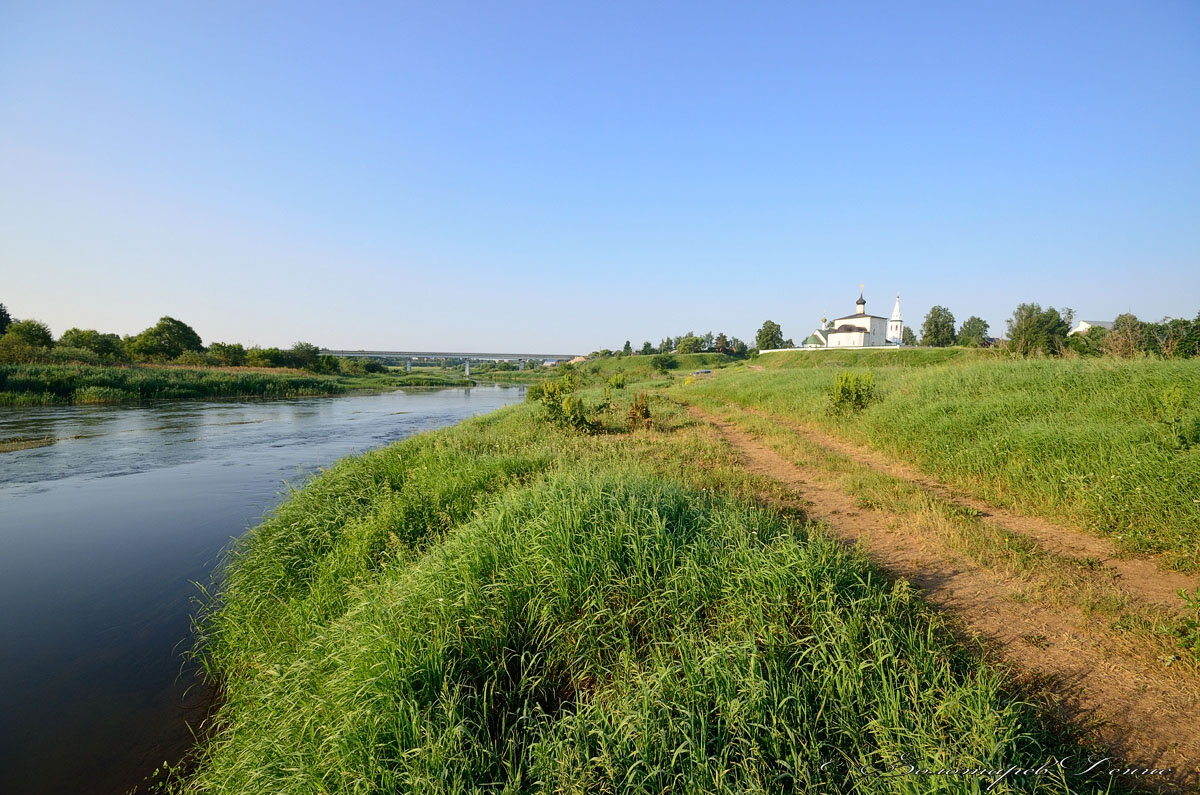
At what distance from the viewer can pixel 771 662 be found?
2867 mm

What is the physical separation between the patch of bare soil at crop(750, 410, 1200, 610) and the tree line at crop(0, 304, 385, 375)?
53.5 meters

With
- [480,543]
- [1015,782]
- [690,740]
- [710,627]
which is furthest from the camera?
[480,543]

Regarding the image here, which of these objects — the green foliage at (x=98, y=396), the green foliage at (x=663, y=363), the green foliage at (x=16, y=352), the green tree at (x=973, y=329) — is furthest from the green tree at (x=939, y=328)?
the green foliage at (x=16, y=352)

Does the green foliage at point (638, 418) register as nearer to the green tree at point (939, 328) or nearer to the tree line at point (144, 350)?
the tree line at point (144, 350)

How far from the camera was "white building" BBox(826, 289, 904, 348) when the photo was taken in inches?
2776

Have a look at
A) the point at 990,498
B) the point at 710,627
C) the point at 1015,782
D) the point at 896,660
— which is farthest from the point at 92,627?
the point at 990,498

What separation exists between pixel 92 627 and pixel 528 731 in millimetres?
6340

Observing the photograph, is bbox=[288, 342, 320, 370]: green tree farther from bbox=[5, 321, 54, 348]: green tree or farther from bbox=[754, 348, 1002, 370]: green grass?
bbox=[754, 348, 1002, 370]: green grass

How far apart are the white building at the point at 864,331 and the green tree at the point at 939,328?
17.4 ft

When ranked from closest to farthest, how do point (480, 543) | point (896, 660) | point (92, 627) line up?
point (896, 660), point (480, 543), point (92, 627)

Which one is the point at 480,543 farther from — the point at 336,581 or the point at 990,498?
the point at 990,498

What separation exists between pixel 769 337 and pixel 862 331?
14716mm

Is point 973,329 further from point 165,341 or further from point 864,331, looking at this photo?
point 165,341

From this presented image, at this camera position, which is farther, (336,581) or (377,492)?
(377,492)
